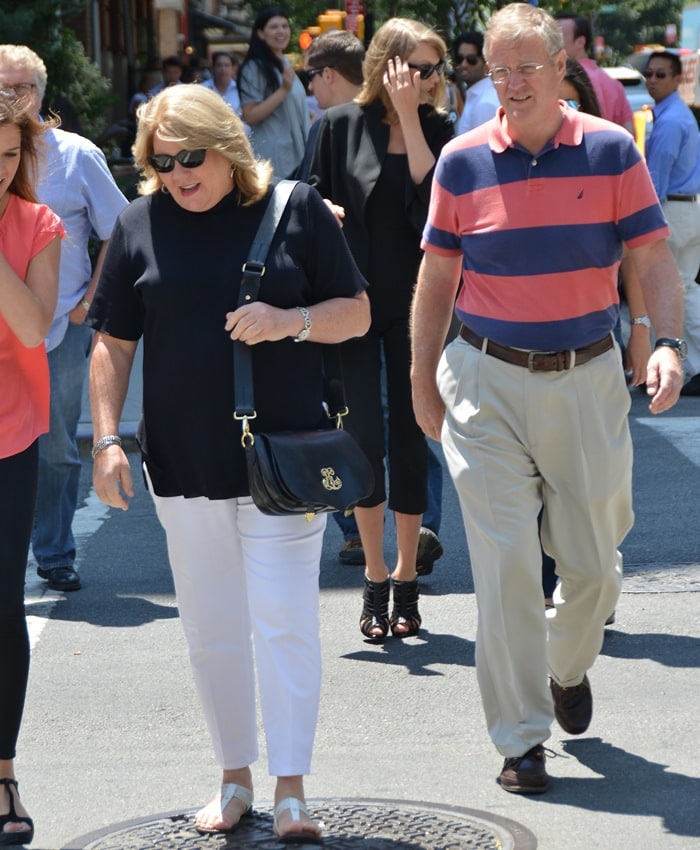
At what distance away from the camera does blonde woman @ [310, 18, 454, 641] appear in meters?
5.96

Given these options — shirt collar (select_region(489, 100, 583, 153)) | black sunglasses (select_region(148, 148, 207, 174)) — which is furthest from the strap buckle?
shirt collar (select_region(489, 100, 583, 153))

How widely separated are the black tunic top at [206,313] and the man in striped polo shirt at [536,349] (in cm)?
48

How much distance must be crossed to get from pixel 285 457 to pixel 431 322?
3.01 feet

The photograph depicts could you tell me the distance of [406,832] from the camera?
4246 millimetres

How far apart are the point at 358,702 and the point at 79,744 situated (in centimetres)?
93

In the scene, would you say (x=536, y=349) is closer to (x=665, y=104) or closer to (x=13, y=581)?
(x=13, y=581)

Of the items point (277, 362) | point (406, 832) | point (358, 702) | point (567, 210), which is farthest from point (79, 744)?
point (567, 210)

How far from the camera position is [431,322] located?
4.74 metres

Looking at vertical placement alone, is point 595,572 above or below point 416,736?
above

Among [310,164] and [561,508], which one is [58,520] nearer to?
[310,164]

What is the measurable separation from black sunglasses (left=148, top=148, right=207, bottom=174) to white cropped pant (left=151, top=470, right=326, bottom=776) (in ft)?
2.79

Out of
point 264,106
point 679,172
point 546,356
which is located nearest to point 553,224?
point 546,356

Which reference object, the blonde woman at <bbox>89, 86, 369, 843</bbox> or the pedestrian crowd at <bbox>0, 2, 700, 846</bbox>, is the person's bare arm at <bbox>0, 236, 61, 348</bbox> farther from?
the blonde woman at <bbox>89, 86, 369, 843</bbox>

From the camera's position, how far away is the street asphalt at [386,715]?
446 centimetres
